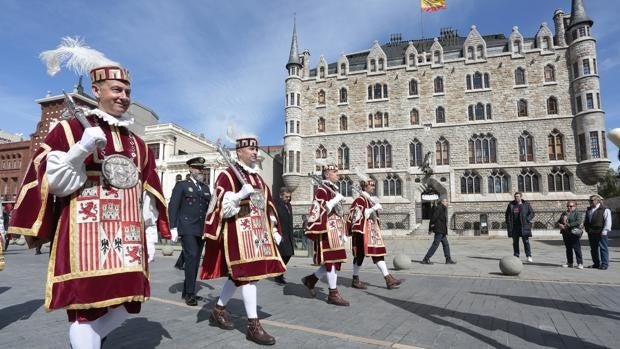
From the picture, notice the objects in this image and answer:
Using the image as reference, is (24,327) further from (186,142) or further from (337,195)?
(186,142)

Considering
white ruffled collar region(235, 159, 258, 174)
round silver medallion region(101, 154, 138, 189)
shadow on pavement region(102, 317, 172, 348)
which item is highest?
white ruffled collar region(235, 159, 258, 174)

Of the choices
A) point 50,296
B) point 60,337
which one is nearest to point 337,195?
point 60,337

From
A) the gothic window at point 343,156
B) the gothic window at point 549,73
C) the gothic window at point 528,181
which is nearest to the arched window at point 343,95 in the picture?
the gothic window at point 343,156

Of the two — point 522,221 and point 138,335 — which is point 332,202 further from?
point 522,221

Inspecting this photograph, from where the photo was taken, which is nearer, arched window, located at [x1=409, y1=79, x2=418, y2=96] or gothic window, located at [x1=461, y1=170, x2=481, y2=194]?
gothic window, located at [x1=461, y1=170, x2=481, y2=194]

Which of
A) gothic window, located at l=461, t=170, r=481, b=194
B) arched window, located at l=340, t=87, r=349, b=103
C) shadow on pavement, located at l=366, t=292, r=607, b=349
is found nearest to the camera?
shadow on pavement, located at l=366, t=292, r=607, b=349

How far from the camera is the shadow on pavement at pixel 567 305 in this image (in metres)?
5.29

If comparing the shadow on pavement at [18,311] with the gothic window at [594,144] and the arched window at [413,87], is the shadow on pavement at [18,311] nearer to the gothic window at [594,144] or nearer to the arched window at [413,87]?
the arched window at [413,87]

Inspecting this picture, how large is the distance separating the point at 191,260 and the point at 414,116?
34.4 metres

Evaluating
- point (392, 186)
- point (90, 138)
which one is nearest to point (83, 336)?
point (90, 138)

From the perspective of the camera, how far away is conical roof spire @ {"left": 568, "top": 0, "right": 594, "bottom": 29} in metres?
32.6

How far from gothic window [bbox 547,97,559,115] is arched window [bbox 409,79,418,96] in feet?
38.5

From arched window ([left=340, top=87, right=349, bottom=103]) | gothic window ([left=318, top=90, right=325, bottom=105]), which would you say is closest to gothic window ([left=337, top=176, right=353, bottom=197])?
arched window ([left=340, top=87, right=349, bottom=103])

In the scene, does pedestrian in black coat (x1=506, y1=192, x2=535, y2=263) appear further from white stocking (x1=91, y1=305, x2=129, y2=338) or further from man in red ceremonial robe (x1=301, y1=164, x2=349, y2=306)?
white stocking (x1=91, y1=305, x2=129, y2=338)
